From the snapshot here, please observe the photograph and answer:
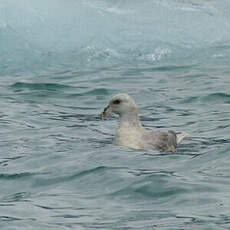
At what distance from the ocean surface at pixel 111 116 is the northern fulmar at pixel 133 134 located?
14 centimetres

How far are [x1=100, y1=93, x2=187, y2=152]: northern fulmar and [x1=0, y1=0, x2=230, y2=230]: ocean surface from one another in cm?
14

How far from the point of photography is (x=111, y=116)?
13.5 metres

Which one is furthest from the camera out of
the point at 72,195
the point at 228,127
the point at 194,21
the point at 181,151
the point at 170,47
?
the point at 194,21

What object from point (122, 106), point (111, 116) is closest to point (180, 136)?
point (122, 106)

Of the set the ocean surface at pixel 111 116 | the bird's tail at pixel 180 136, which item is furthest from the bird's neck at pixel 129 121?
the bird's tail at pixel 180 136

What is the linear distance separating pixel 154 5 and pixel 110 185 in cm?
1308

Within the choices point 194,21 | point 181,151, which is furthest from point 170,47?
point 181,151

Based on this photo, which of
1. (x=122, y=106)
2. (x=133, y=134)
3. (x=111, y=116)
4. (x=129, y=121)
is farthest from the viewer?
(x=111, y=116)

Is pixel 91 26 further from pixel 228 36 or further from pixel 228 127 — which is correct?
pixel 228 127

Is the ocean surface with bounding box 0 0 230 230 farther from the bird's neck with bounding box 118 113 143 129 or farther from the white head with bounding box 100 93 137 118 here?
the white head with bounding box 100 93 137 118

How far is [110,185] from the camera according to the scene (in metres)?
8.51

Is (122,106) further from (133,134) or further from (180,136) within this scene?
(180,136)

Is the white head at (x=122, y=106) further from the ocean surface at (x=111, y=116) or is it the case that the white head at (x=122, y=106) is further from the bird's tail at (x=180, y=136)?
the bird's tail at (x=180, y=136)

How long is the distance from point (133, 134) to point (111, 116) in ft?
9.38
